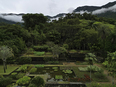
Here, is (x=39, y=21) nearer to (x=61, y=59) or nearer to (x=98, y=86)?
(x=61, y=59)

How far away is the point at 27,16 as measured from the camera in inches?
1647

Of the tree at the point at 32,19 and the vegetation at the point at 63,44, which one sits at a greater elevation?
the tree at the point at 32,19

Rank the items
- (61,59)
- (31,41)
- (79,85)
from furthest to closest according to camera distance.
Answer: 1. (31,41)
2. (61,59)
3. (79,85)

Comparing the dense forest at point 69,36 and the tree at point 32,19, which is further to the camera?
the tree at point 32,19

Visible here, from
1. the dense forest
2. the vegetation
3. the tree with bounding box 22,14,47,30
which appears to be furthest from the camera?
the tree with bounding box 22,14,47,30

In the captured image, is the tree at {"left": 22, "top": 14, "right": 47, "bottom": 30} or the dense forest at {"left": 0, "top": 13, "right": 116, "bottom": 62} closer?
the dense forest at {"left": 0, "top": 13, "right": 116, "bottom": 62}

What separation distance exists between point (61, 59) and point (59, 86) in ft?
35.4

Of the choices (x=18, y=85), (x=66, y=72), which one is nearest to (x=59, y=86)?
(x=66, y=72)

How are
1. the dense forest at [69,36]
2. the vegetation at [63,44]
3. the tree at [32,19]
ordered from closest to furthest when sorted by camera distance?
the vegetation at [63,44] → the dense forest at [69,36] → the tree at [32,19]

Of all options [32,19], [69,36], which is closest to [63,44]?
[69,36]

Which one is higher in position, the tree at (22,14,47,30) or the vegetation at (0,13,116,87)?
the tree at (22,14,47,30)

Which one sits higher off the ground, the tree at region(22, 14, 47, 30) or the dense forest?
the tree at region(22, 14, 47, 30)

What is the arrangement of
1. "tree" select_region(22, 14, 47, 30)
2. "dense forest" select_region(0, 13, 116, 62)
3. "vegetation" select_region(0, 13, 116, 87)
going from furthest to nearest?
"tree" select_region(22, 14, 47, 30) < "dense forest" select_region(0, 13, 116, 62) < "vegetation" select_region(0, 13, 116, 87)

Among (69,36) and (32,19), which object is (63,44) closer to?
(69,36)
